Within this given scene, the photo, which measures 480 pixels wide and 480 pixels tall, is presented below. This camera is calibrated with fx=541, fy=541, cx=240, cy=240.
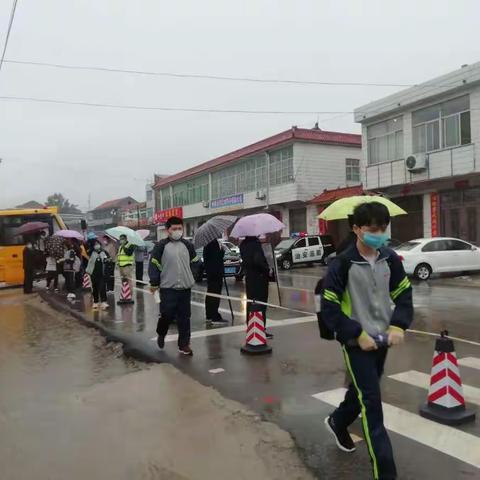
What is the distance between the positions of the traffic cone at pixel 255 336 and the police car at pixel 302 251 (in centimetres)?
1688

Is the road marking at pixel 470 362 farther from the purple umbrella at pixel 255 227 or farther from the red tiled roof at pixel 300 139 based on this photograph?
the red tiled roof at pixel 300 139

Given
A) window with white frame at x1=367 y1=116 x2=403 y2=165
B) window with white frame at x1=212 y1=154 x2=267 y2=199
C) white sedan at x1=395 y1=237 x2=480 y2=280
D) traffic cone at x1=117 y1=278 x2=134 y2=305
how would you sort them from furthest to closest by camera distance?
window with white frame at x1=212 y1=154 x2=267 y2=199 < window with white frame at x1=367 y1=116 x2=403 y2=165 < white sedan at x1=395 y1=237 x2=480 y2=280 < traffic cone at x1=117 y1=278 x2=134 y2=305

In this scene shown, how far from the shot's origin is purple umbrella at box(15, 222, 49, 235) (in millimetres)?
16609

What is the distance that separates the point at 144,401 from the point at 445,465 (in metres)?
2.76

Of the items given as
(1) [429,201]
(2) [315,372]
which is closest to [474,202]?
(1) [429,201]

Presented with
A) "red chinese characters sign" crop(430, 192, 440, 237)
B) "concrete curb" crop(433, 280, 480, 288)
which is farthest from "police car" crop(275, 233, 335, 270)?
"concrete curb" crop(433, 280, 480, 288)

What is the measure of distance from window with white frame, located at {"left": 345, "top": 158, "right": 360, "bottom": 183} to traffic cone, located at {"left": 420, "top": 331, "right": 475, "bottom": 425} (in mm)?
30957

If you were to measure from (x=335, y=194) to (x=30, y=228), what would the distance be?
706 inches

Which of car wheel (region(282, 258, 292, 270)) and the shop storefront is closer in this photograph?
the shop storefront

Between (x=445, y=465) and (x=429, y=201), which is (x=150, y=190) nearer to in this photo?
(x=429, y=201)

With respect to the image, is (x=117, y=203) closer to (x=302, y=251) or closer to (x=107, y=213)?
(x=107, y=213)

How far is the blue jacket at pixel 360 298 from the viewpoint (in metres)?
3.31

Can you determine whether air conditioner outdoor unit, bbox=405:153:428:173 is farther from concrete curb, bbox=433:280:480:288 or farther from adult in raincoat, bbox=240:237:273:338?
adult in raincoat, bbox=240:237:273:338

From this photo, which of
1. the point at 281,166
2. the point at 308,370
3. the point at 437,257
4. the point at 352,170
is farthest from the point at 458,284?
the point at 352,170
